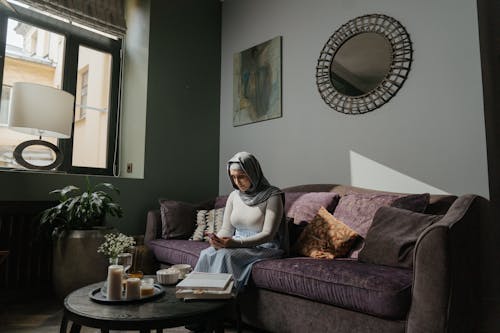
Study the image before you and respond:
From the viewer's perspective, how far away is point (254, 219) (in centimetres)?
223

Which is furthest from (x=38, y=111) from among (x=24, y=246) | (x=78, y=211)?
(x=24, y=246)

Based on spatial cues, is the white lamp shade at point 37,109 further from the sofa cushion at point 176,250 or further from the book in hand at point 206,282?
the book in hand at point 206,282

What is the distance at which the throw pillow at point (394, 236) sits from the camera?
1761mm

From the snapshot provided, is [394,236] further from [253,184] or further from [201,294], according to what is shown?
[201,294]

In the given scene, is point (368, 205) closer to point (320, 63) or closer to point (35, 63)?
point (320, 63)

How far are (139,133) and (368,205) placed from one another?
7.36ft

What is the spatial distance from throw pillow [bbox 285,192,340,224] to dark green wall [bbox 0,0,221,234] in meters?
1.40

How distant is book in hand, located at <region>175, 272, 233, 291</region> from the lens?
1410mm

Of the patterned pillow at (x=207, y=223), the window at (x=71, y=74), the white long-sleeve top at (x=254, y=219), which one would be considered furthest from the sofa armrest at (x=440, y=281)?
the window at (x=71, y=74)

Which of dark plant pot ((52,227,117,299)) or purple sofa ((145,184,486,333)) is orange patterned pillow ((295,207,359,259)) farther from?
dark plant pot ((52,227,117,299))

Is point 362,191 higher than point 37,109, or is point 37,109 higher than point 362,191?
point 37,109

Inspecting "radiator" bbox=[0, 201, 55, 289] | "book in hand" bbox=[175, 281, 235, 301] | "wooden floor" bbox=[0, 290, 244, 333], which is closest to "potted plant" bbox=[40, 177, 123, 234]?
"radiator" bbox=[0, 201, 55, 289]

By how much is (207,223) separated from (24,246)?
1380 mm

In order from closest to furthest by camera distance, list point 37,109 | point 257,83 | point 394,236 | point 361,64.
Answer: point 394,236
point 37,109
point 361,64
point 257,83
